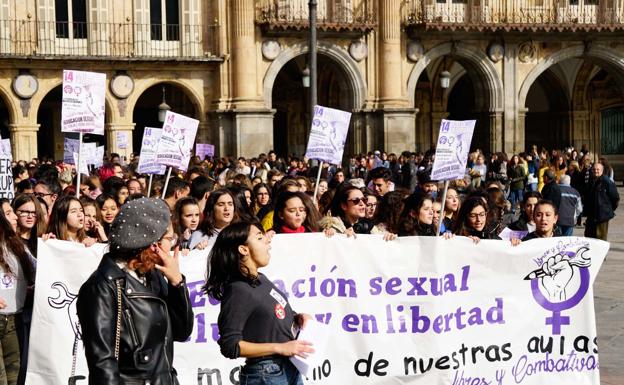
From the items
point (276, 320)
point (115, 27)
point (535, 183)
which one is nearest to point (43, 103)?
point (115, 27)

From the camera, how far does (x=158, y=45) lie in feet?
112

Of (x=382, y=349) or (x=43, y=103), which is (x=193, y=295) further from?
(x=43, y=103)

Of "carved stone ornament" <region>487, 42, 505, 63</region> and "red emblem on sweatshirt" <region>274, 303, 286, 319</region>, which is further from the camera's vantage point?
"carved stone ornament" <region>487, 42, 505, 63</region>

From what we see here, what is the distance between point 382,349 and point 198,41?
2684 centimetres

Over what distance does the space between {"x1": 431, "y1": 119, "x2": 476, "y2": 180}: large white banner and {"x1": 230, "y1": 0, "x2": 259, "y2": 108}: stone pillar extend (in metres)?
22.7

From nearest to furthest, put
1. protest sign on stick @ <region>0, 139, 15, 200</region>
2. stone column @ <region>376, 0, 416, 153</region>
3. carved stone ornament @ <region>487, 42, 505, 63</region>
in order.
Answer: protest sign on stick @ <region>0, 139, 15, 200</region> → stone column @ <region>376, 0, 416, 153</region> → carved stone ornament @ <region>487, 42, 505, 63</region>

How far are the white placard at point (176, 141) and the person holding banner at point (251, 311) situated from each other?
28.1ft

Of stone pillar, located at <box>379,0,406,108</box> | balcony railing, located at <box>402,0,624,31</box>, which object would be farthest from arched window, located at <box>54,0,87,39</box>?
balcony railing, located at <box>402,0,624,31</box>

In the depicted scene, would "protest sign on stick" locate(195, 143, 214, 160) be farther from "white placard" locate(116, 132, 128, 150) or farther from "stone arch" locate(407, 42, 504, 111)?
"stone arch" locate(407, 42, 504, 111)

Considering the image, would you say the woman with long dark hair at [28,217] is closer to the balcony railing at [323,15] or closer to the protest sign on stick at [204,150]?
the protest sign on stick at [204,150]

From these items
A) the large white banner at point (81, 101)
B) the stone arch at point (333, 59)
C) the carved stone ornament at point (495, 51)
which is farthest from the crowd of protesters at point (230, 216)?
the carved stone ornament at point (495, 51)

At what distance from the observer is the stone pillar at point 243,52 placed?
1340 inches

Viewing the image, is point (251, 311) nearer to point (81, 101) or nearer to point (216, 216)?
point (216, 216)

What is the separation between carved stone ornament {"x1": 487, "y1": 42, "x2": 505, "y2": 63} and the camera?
37.0 metres
